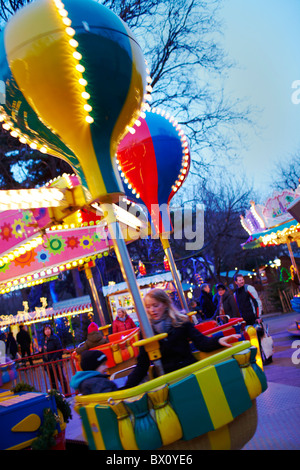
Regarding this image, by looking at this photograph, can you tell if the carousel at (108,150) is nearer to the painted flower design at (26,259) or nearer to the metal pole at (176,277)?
the metal pole at (176,277)

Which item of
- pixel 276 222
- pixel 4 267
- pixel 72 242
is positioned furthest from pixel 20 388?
pixel 276 222

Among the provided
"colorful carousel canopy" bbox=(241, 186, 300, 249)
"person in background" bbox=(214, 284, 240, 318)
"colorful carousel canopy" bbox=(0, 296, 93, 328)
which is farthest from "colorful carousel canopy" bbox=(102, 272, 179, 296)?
"person in background" bbox=(214, 284, 240, 318)

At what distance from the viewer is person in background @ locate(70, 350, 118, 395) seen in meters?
2.85

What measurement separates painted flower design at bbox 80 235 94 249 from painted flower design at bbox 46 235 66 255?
35cm

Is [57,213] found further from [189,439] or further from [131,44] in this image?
[189,439]

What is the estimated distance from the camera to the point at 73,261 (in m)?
7.79

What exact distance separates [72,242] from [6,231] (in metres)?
2.06

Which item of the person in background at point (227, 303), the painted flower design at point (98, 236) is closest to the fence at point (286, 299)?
the person in background at point (227, 303)

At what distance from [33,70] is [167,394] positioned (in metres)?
2.72

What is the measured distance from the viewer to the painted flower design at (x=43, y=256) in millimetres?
7020

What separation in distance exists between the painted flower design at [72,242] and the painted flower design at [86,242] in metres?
0.10

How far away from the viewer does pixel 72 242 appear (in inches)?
285

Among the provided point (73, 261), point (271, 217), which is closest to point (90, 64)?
point (73, 261)

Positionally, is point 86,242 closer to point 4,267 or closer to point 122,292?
point 4,267
